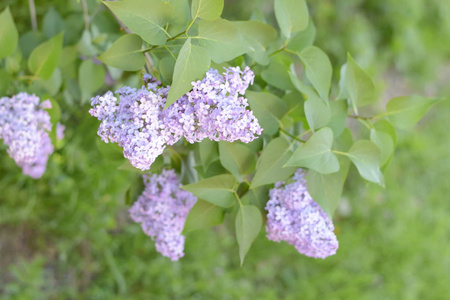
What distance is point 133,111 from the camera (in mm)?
760

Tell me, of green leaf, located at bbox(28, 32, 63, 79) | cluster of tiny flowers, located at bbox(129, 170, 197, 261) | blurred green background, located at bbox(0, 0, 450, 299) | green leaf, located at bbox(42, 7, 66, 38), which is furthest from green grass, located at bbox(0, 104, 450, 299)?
cluster of tiny flowers, located at bbox(129, 170, 197, 261)

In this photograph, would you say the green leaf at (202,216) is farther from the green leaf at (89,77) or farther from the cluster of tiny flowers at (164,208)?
the green leaf at (89,77)

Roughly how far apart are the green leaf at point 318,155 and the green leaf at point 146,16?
30cm

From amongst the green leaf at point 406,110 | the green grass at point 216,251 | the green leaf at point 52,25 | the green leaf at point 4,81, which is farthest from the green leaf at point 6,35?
the green leaf at point 406,110

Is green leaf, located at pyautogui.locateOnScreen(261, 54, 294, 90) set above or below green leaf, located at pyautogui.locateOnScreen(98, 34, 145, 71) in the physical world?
below

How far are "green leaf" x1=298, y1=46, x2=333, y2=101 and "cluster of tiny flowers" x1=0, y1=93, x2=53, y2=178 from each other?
1.81 feet

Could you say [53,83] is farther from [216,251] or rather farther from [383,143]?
[216,251]

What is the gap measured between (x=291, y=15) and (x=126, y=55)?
0.37 meters

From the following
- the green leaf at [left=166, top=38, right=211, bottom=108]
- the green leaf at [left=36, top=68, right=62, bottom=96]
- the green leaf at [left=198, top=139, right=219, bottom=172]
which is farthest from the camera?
the green leaf at [left=36, top=68, right=62, bottom=96]

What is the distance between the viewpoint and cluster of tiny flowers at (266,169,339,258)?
967 millimetres

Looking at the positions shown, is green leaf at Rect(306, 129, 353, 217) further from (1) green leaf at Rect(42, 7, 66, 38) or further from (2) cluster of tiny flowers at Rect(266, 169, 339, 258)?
(1) green leaf at Rect(42, 7, 66, 38)

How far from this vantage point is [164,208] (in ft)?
3.44

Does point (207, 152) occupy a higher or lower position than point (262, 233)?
higher

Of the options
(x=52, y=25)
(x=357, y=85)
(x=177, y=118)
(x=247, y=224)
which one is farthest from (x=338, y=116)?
(x=52, y=25)
